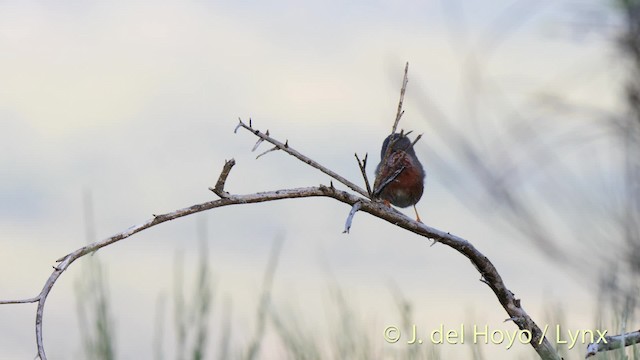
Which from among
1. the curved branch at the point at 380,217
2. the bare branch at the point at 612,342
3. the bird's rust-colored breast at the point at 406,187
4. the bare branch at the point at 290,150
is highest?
the bird's rust-colored breast at the point at 406,187

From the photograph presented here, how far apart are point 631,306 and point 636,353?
0.25 metres

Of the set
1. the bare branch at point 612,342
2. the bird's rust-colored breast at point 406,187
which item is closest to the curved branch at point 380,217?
the bare branch at point 612,342

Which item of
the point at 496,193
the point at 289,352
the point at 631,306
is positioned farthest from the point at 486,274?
the point at 289,352

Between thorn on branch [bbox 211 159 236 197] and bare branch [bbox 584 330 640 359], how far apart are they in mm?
1550

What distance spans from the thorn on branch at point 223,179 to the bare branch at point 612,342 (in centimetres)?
155

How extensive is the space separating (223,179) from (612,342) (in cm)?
169

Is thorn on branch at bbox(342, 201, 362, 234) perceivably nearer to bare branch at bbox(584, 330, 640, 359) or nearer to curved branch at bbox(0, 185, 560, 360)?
curved branch at bbox(0, 185, 560, 360)

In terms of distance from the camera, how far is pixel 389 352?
4.20 metres

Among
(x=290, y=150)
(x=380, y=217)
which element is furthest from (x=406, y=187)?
(x=290, y=150)

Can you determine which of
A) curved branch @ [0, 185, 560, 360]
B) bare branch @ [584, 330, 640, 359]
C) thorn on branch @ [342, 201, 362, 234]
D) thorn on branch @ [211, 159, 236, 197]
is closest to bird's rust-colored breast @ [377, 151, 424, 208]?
curved branch @ [0, 185, 560, 360]

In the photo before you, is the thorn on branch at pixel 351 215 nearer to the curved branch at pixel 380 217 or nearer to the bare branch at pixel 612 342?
the curved branch at pixel 380 217

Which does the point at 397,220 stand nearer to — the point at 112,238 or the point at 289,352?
the point at 289,352

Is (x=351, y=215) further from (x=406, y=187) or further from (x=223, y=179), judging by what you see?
(x=406, y=187)

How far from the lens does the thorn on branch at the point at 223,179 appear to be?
3.39 meters
